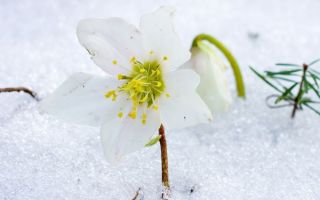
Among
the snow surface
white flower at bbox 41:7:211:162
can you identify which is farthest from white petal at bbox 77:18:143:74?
the snow surface

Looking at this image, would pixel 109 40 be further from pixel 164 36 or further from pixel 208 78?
pixel 208 78

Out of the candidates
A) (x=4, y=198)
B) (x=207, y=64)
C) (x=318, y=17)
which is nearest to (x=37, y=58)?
(x=207, y=64)

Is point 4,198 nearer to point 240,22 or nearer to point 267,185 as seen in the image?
point 267,185

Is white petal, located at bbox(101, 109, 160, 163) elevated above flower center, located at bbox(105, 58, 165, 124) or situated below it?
below

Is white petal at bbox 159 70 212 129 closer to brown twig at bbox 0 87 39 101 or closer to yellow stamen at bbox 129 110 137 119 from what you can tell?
yellow stamen at bbox 129 110 137 119

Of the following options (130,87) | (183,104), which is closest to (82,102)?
A: (130,87)

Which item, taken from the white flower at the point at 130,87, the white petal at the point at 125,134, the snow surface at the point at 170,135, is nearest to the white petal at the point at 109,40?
the white flower at the point at 130,87
